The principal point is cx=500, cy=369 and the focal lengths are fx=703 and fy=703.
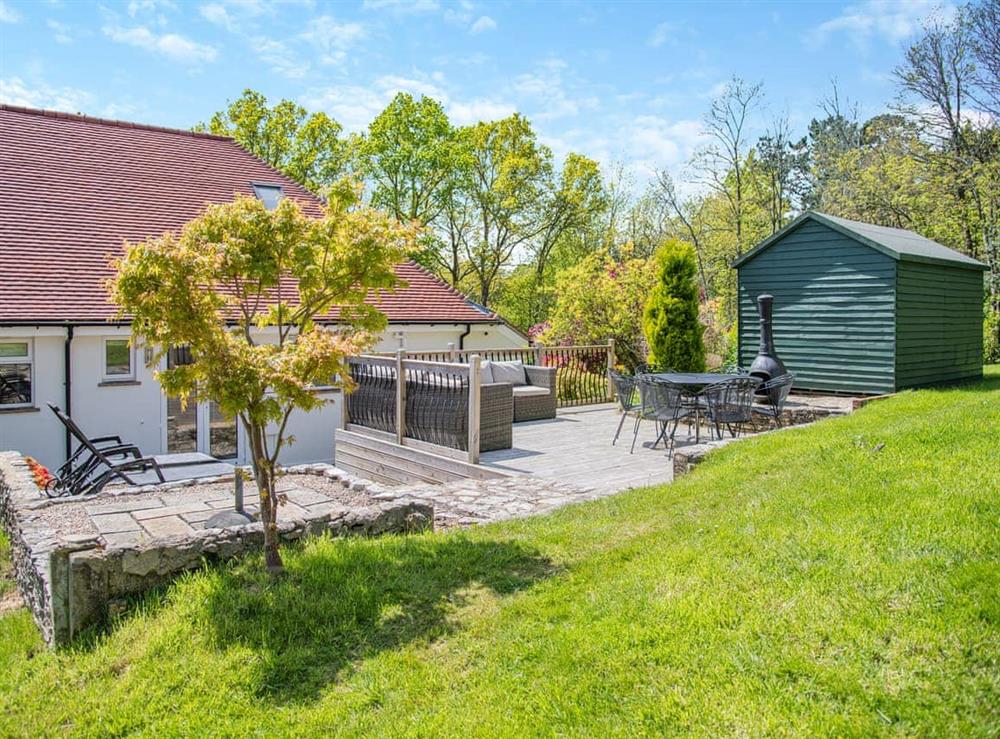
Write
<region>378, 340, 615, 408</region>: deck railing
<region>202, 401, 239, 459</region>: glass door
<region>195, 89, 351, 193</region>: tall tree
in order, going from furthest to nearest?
1. <region>195, 89, 351, 193</region>: tall tree
2. <region>378, 340, 615, 408</region>: deck railing
3. <region>202, 401, 239, 459</region>: glass door

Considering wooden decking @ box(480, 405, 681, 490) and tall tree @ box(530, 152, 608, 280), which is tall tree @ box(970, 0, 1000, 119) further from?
wooden decking @ box(480, 405, 681, 490)

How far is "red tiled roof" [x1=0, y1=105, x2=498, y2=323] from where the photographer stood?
11.2 m

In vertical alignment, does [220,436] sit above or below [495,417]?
below

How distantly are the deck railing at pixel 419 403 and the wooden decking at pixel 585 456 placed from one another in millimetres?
517

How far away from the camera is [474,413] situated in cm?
814

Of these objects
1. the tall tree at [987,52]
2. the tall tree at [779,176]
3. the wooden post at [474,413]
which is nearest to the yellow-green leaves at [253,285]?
the wooden post at [474,413]

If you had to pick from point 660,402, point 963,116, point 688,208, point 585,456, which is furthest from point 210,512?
point 688,208

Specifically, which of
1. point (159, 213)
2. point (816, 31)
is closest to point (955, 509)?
point (159, 213)

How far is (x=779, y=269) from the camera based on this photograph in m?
13.0

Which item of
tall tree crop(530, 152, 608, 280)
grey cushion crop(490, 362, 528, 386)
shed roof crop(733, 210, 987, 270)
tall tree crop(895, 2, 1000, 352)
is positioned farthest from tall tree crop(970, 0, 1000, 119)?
grey cushion crop(490, 362, 528, 386)

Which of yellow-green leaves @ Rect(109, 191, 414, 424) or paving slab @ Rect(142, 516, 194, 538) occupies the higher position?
yellow-green leaves @ Rect(109, 191, 414, 424)

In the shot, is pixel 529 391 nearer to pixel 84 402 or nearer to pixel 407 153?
pixel 84 402

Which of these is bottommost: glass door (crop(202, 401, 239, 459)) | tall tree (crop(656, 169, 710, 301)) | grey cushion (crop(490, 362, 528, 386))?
glass door (crop(202, 401, 239, 459))

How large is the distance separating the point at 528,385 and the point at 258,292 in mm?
7888
